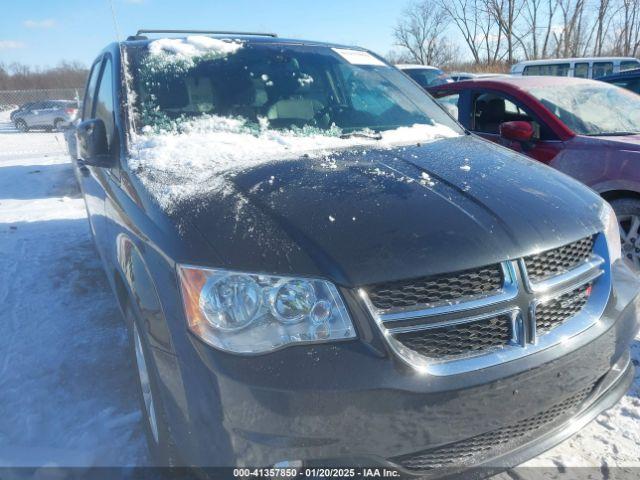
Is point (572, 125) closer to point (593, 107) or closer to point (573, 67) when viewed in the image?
point (593, 107)

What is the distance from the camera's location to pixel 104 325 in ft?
11.0

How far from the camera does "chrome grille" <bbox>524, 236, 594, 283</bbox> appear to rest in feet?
5.42

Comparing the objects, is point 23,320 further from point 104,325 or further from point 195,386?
point 195,386

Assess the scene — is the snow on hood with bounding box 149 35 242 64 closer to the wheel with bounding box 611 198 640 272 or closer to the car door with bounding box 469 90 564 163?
the car door with bounding box 469 90 564 163

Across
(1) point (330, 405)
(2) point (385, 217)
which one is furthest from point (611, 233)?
(1) point (330, 405)

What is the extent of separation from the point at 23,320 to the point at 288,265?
274cm

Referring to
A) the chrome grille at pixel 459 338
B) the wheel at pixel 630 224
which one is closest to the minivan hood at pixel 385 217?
the chrome grille at pixel 459 338

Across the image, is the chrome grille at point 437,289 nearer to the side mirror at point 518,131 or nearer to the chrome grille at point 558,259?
the chrome grille at point 558,259

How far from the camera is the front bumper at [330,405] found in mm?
1401

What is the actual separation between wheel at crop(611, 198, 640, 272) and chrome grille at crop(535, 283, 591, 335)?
2.04 meters

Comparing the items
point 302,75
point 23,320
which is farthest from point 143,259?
point 23,320

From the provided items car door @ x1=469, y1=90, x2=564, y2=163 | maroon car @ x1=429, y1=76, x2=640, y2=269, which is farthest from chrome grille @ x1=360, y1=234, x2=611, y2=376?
car door @ x1=469, y1=90, x2=564, y2=163

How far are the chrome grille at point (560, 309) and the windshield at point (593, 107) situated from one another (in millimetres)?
2575

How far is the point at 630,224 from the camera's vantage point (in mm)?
3592
